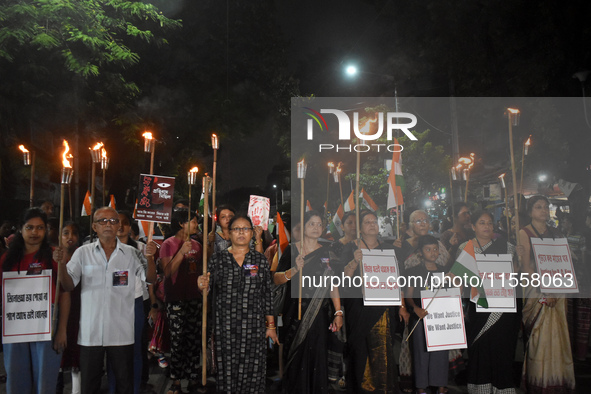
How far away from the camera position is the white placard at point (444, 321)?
4379mm

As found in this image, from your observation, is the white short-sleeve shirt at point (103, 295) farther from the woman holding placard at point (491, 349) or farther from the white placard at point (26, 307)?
the woman holding placard at point (491, 349)

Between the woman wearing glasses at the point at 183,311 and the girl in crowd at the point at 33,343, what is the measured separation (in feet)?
3.73

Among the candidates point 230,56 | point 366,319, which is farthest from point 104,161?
point 230,56

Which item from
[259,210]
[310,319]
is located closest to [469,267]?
[310,319]

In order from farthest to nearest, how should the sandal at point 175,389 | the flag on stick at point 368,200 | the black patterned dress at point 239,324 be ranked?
1. the flag on stick at point 368,200
2. the sandal at point 175,389
3. the black patterned dress at point 239,324

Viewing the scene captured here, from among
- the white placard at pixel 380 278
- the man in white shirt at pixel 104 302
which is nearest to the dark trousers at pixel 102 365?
the man in white shirt at pixel 104 302

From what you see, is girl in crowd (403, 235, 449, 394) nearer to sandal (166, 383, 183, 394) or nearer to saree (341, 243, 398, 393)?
saree (341, 243, 398, 393)

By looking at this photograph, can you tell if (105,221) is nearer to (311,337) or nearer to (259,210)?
(311,337)

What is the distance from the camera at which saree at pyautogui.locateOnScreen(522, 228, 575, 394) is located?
4.41 meters

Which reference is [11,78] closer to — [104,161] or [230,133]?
[104,161]

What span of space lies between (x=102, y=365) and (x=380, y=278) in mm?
2501

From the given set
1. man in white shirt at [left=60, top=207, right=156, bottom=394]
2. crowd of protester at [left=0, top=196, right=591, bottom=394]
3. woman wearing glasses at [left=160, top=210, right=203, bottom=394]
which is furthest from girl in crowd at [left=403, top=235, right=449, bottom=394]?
man in white shirt at [left=60, top=207, right=156, bottom=394]

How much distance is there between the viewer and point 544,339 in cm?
446

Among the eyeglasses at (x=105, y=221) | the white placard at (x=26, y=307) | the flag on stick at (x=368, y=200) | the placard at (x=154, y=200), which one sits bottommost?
the white placard at (x=26, y=307)
